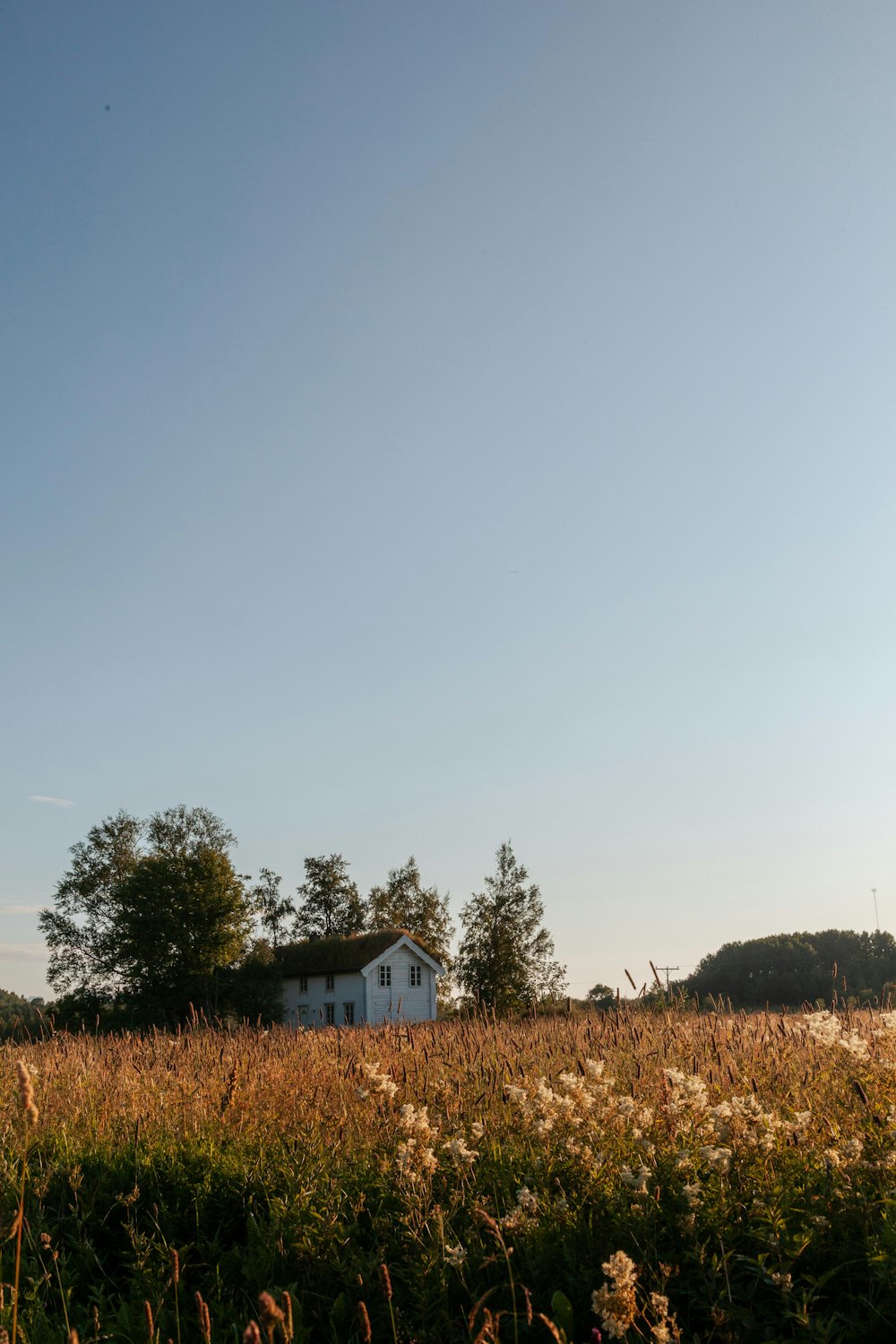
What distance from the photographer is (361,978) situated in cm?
4969

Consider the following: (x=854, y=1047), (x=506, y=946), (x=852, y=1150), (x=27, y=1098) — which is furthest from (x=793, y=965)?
(x=27, y=1098)

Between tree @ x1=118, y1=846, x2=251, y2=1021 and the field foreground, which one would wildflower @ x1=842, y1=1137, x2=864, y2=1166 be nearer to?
the field foreground

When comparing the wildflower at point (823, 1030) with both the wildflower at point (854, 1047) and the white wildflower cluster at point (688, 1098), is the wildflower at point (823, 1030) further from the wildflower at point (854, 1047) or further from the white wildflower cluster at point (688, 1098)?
the white wildflower cluster at point (688, 1098)

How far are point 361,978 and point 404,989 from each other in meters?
2.80

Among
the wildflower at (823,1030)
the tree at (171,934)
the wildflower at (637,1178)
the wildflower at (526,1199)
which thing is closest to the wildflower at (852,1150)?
the wildflower at (637,1178)

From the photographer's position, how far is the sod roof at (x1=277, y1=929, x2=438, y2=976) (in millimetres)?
50312

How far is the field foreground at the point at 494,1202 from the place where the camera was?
4.16 meters

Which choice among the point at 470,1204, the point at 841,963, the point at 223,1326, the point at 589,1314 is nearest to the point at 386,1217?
the point at 470,1204

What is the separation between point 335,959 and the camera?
51.9m

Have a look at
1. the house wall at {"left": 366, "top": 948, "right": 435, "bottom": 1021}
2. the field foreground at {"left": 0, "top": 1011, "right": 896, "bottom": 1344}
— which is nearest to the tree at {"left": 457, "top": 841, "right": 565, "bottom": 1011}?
the house wall at {"left": 366, "top": 948, "right": 435, "bottom": 1021}

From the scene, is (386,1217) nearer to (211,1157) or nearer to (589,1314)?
(589,1314)

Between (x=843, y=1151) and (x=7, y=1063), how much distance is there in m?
9.97

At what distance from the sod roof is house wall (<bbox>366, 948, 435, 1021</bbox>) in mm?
810

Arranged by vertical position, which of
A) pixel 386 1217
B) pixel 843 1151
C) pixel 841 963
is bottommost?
pixel 841 963
